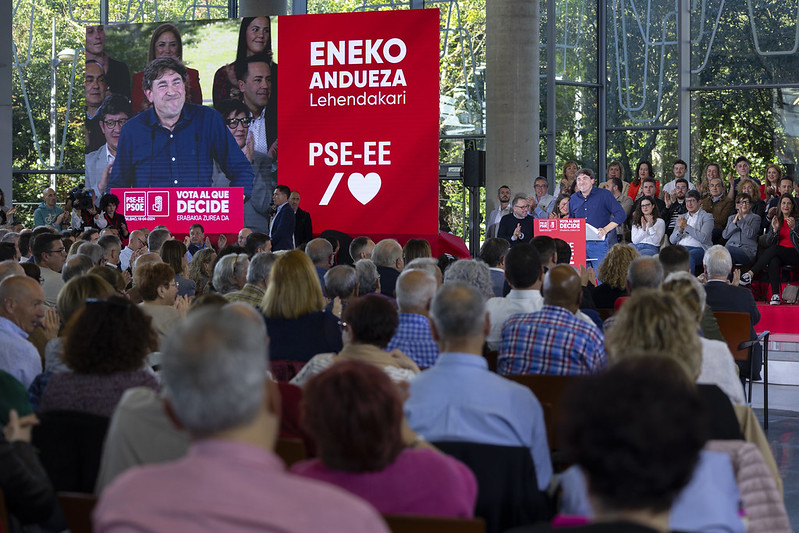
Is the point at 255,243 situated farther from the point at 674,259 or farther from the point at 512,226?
the point at 512,226

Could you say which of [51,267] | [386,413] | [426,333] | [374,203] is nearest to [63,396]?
[386,413]

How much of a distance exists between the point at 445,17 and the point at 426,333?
13590 mm

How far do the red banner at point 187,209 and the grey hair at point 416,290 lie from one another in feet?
30.7

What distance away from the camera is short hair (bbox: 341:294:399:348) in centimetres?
418

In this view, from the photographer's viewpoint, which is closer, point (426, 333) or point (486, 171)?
point (426, 333)

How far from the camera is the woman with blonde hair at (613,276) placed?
24.0 feet

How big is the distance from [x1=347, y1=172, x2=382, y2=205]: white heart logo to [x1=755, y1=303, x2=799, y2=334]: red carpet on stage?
479 centimetres

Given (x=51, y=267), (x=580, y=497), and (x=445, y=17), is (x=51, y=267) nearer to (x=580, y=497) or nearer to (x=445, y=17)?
(x=580, y=497)

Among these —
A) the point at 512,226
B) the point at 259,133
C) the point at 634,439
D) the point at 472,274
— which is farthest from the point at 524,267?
the point at 259,133

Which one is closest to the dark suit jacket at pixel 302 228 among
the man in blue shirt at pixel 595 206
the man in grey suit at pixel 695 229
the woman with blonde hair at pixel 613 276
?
the man in blue shirt at pixel 595 206

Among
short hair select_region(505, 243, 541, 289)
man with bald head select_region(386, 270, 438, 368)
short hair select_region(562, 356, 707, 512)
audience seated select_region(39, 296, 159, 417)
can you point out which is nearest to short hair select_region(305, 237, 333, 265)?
short hair select_region(505, 243, 541, 289)

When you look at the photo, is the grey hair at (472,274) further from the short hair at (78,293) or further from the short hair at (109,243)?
the short hair at (109,243)

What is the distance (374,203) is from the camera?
532 inches

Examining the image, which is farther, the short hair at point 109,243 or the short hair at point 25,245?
the short hair at point 25,245
